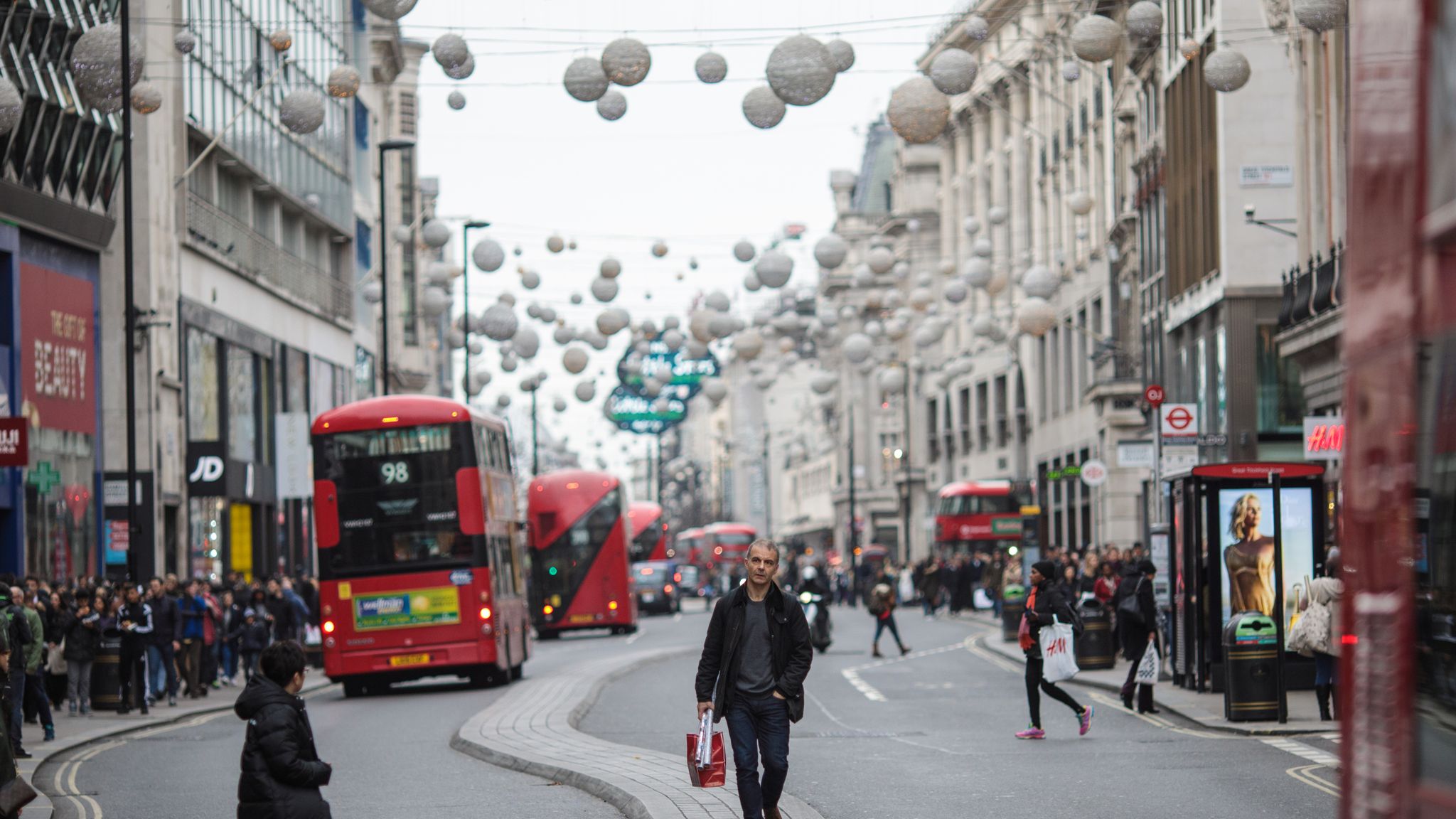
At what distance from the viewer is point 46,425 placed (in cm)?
3750

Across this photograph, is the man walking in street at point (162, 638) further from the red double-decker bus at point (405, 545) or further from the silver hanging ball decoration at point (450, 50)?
the silver hanging ball decoration at point (450, 50)

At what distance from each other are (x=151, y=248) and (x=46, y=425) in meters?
6.88

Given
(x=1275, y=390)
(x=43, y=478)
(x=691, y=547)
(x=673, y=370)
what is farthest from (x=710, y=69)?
(x=691, y=547)

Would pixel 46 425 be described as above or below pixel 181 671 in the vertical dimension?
above

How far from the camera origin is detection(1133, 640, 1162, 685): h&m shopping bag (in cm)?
2192

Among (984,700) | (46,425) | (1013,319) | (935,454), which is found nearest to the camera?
(984,700)

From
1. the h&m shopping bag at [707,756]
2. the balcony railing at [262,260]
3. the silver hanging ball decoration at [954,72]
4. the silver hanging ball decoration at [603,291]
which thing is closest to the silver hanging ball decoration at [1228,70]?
the silver hanging ball decoration at [954,72]

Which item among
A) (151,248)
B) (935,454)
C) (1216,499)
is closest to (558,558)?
(151,248)

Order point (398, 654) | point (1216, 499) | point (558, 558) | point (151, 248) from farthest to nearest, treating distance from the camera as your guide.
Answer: point (558, 558)
point (151, 248)
point (398, 654)
point (1216, 499)

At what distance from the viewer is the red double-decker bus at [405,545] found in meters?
29.6

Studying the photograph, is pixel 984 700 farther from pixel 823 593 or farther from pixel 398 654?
pixel 823 593

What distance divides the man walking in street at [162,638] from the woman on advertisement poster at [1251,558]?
13.2m

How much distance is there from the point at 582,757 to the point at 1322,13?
803 centimetres

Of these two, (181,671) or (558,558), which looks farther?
(558,558)
